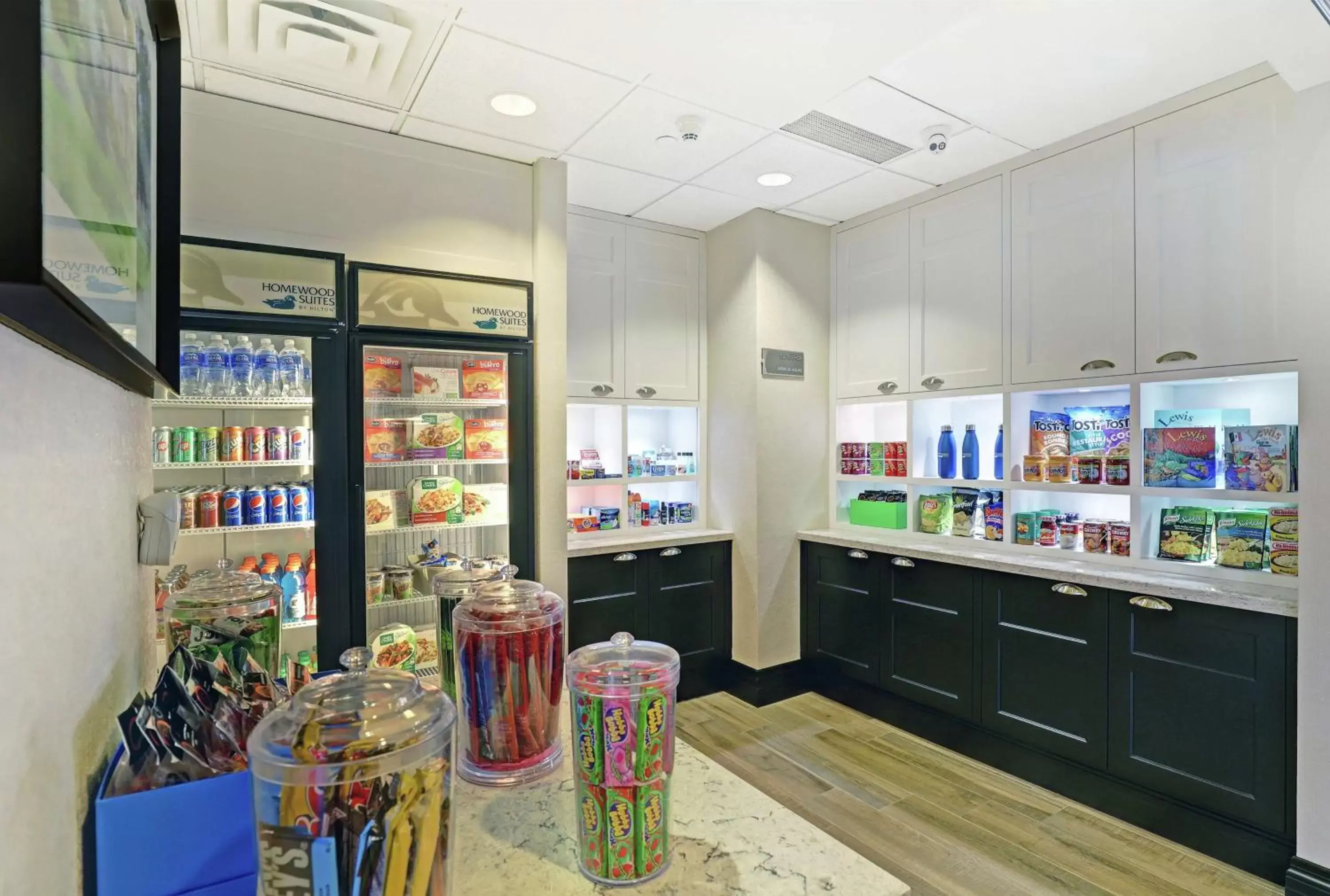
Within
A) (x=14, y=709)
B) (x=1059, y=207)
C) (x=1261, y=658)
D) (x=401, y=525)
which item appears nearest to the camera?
(x=14, y=709)

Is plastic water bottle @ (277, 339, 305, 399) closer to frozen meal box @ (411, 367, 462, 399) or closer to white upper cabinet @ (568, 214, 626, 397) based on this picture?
frozen meal box @ (411, 367, 462, 399)

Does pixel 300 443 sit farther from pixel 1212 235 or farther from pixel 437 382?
pixel 1212 235

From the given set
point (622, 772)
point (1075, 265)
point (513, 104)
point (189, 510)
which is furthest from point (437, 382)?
point (1075, 265)

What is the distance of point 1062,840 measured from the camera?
261 centimetres

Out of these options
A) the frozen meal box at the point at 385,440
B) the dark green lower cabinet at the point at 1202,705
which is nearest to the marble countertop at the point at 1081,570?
the dark green lower cabinet at the point at 1202,705

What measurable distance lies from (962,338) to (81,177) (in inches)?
143

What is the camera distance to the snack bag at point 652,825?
867 millimetres

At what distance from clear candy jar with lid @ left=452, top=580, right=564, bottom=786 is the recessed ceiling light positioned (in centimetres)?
221

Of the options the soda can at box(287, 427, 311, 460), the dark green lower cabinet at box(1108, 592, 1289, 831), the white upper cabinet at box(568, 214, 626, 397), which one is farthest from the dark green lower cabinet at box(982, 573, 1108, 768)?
the soda can at box(287, 427, 311, 460)

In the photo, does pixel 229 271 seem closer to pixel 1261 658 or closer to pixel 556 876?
pixel 556 876

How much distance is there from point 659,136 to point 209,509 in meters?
2.30

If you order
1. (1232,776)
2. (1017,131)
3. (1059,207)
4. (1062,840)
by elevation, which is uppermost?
(1017,131)

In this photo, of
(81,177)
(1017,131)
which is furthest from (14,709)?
(1017,131)

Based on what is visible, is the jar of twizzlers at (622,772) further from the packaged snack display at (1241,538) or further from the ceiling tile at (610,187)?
the ceiling tile at (610,187)
